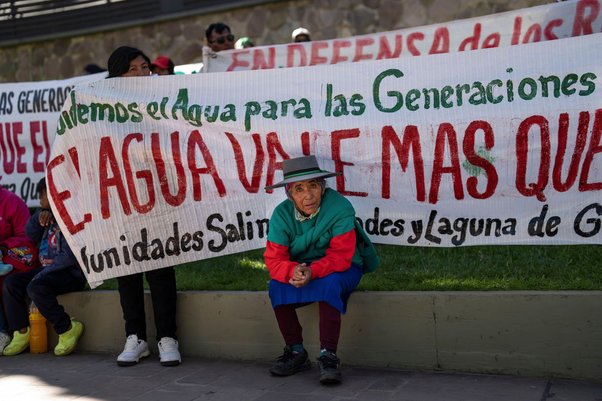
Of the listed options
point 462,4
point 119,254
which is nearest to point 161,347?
point 119,254

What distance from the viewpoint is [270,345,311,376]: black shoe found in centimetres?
527

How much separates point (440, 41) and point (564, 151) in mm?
2727

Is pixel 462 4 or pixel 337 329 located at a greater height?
pixel 462 4

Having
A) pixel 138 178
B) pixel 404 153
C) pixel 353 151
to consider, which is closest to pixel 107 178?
pixel 138 178

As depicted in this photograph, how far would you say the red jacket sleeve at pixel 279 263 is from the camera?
5184mm

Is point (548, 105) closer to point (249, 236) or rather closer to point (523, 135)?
point (523, 135)

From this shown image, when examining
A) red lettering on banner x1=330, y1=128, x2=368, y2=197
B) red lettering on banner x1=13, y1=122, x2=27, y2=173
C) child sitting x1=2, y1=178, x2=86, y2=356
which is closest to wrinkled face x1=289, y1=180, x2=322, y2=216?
red lettering on banner x1=330, y1=128, x2=368, y2=197

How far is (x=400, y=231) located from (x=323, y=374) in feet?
3.71

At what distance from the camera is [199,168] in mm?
6105

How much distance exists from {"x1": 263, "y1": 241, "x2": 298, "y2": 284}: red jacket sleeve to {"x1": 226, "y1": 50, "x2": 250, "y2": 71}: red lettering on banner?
11.7 ft

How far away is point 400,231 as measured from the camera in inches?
224

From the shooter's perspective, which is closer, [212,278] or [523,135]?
[523,135]

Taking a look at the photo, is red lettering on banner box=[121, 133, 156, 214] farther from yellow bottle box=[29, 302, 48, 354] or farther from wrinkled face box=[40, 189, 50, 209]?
yellow bottle box=[29, 302, 48, 354]

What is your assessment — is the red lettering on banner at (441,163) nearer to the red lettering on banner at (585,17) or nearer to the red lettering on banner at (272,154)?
the red lettering on banner at (272,154)
